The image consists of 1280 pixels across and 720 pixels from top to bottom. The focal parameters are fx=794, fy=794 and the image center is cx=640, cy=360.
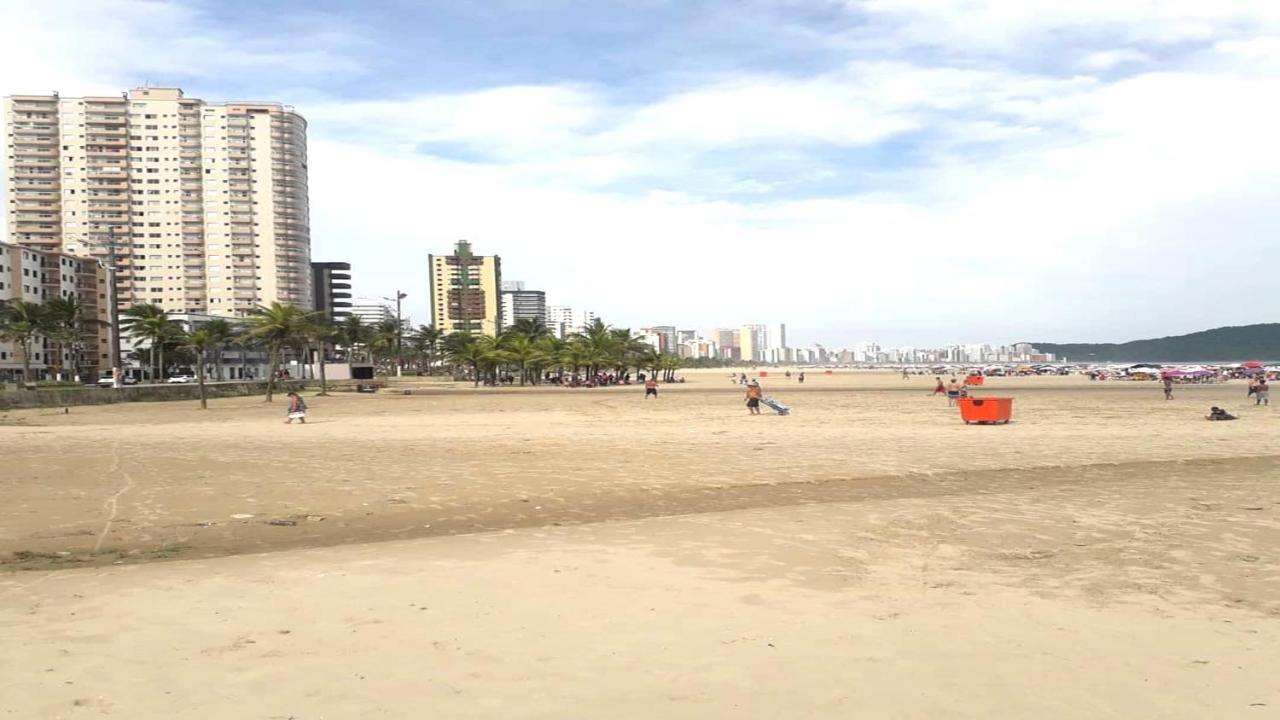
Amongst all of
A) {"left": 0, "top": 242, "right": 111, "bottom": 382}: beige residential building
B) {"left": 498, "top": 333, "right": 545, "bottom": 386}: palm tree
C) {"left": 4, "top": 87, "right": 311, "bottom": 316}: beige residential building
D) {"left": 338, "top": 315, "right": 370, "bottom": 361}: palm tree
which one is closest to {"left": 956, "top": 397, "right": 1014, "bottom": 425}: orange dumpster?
{"left": 498, "top": 333, "right": 545, "bottom": 386}: palm tree

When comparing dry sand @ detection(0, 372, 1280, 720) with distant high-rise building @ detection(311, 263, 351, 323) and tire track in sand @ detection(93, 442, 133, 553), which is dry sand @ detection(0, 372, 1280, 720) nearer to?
tire track in sand @ detection(93, 442, 133, 553)

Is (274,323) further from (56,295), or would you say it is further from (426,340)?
(426,340)

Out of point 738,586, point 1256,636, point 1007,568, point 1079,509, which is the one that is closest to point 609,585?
point 738,586

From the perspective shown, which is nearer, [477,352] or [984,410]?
[984,410]

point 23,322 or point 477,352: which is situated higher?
point 23,322

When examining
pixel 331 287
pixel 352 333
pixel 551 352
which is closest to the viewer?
pixel 551 352

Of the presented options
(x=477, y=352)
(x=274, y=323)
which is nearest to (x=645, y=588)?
(x=274, y=323)

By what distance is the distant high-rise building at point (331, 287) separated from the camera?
7259 inches

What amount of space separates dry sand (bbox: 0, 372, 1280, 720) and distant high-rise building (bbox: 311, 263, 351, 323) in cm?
17842

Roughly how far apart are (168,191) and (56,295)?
1663 inches

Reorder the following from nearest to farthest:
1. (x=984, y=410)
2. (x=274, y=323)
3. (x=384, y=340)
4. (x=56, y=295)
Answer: (x=984, y=410), (x=274, y=323), (x=56, y=295), (x=384, y=340)

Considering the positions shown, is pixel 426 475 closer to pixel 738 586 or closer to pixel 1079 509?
pixel 738 586

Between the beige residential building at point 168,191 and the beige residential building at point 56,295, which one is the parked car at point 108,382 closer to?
the beige residential building at point 56,295

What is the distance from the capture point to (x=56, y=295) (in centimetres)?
10319
